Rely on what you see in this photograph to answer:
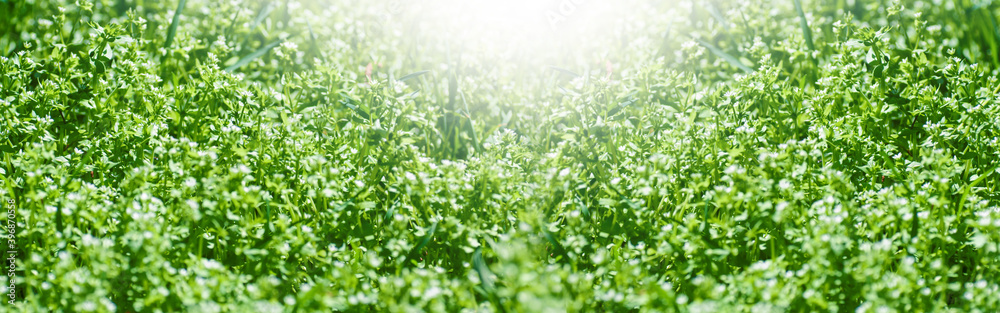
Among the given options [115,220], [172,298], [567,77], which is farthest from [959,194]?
[115,220]

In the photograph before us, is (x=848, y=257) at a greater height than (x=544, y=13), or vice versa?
(x=544, y=13)

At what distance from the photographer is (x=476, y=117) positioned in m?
3.58

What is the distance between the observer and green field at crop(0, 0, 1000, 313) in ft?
6.71

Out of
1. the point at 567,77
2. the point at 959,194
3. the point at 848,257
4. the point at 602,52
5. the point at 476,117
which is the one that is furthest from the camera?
the point at 602,52

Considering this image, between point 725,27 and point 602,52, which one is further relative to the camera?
point 602,52

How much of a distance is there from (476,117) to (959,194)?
1984 mm

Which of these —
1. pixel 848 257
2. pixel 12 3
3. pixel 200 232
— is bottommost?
pixel 200 232

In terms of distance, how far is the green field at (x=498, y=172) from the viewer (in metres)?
2.04

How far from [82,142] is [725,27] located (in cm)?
289

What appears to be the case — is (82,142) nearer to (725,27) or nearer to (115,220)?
(115,220)

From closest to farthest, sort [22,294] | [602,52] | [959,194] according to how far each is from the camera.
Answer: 1. [22,294]
2. [959,194]
3. [602,52]

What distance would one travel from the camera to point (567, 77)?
388 cm

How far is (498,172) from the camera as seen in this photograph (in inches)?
97.6

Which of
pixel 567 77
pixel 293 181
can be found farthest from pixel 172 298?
pixel 567 77
